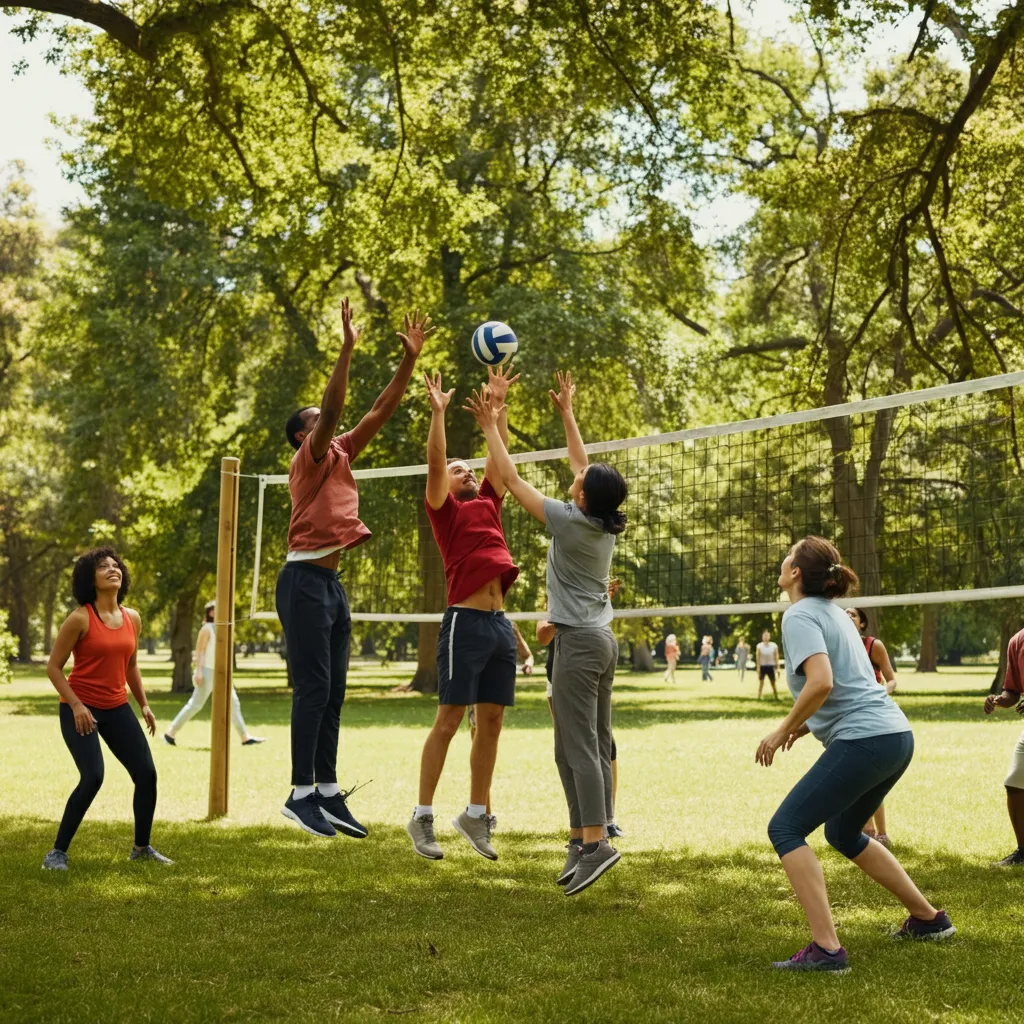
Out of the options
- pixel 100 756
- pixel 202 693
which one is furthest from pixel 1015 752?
pixel 202 693

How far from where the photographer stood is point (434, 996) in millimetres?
5172

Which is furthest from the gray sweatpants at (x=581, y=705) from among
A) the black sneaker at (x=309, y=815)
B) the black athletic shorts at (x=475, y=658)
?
the black sneaker at (x=309, y=815)

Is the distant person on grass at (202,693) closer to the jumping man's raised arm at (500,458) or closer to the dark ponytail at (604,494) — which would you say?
the jumping man's raised arm at (500,458)

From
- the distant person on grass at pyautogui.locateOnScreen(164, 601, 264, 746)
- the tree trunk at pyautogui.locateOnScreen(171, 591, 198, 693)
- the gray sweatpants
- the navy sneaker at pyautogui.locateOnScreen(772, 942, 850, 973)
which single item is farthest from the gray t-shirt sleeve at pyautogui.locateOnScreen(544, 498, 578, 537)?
the tree trunk at pyautogui.locateOnScreen(171, 591, 198, 693)

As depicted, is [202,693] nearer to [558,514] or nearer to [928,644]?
[558,514]

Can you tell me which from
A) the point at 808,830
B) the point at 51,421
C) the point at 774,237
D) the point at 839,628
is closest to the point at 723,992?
the point at 808,830

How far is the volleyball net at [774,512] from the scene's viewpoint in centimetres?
1446

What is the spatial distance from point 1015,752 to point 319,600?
4.53 metres

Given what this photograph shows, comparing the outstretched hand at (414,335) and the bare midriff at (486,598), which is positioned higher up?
the outstretched hand at (414,335)

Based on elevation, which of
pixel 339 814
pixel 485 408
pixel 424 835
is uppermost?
pixel 485 408

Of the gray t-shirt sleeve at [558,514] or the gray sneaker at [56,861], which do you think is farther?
the gray sneaker at [56,861]

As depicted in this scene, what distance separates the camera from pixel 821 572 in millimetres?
5703

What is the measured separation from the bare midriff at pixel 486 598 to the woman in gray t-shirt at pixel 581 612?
0.56m

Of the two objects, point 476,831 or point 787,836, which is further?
point 476,831
